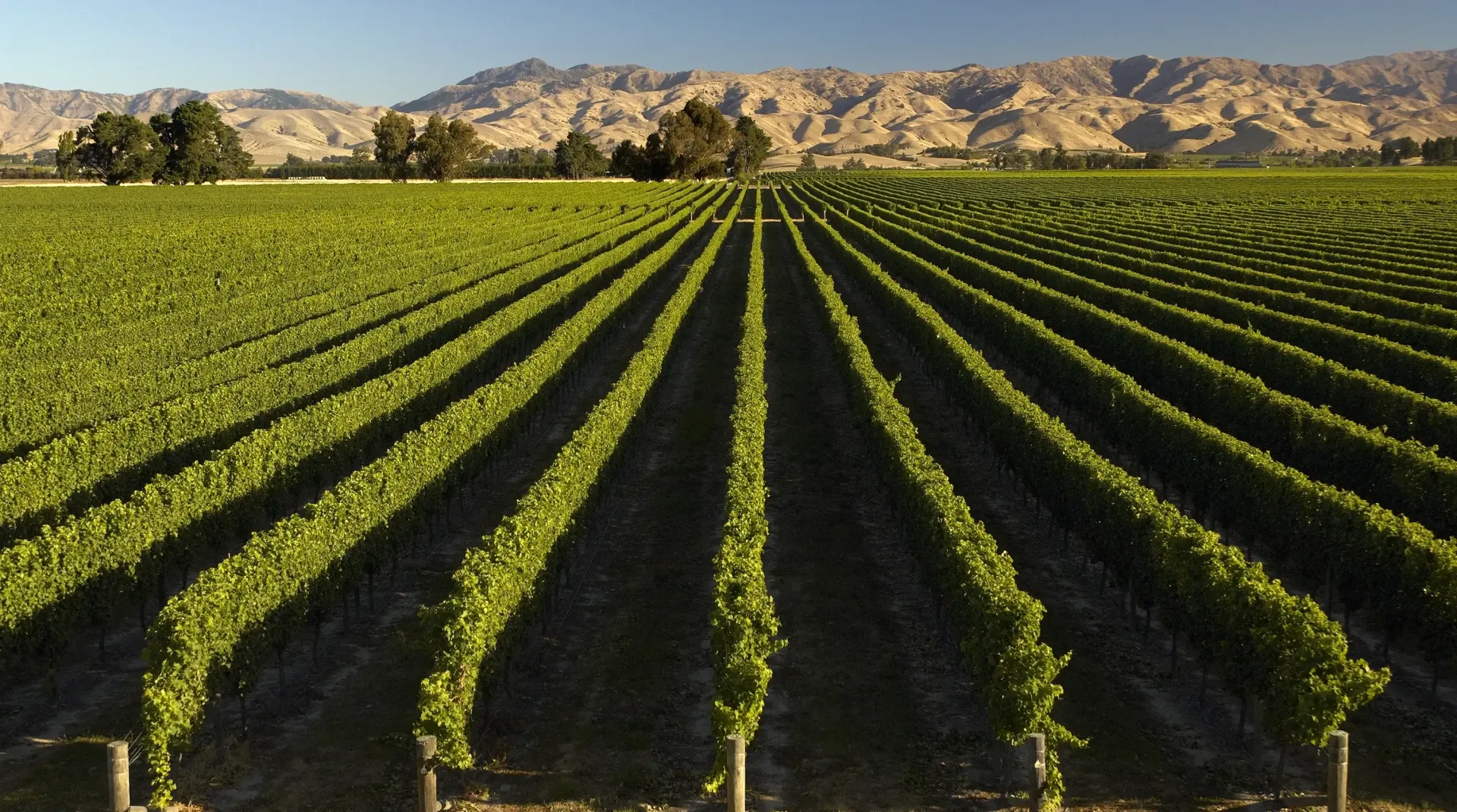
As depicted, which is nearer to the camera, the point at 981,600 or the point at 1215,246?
the point at 981,600

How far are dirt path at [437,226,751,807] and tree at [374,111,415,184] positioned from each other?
131 meters

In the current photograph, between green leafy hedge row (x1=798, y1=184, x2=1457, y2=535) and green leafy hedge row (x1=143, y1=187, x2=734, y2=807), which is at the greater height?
green leafy hedge row (x1=798, y1=184, x2=1457, y2=535)

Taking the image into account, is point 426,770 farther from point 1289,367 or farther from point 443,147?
point 443,147

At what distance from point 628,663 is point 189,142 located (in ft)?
450

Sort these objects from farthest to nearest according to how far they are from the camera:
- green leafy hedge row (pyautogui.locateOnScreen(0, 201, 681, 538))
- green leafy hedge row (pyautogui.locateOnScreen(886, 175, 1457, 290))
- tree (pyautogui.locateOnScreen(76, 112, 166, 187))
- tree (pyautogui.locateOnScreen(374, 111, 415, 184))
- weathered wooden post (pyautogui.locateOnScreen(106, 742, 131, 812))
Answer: tree (pyautogui.locateOnScreen(374, 111, 415, 184)) → tree (pyautogui.locateOnScreen(76, 112, 166, 187)) → green leafy hedge row (pyautogui.locateOnScreen(886, 175, 1457, 290)) → green leafy hedge row (pyautogui.locateOnScreen(0, 201, 681, 538)) → weathered wooden post (pyautogui.locateOnScreen(106, 742, 131, 812))

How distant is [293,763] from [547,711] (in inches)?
113

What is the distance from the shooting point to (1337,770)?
10375mm

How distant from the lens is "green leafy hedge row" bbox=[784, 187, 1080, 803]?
35.8 feet

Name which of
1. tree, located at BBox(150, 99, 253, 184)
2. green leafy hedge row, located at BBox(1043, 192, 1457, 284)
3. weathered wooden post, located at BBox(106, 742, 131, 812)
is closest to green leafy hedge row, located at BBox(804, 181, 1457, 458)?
green leafy hedge row, located at BBox(1043, 192, 1457, 284)

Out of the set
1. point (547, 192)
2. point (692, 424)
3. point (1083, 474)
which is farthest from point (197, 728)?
point (547, 192)

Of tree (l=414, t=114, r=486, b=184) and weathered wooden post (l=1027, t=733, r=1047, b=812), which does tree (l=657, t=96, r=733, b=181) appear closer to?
tree (l=414, t=114, r=486, b=184)

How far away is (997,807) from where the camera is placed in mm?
11102

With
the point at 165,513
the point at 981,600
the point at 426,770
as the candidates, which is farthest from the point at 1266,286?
the point at 426,770

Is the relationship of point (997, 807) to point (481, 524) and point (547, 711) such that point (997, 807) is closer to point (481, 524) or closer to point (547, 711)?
point (547, 711)
